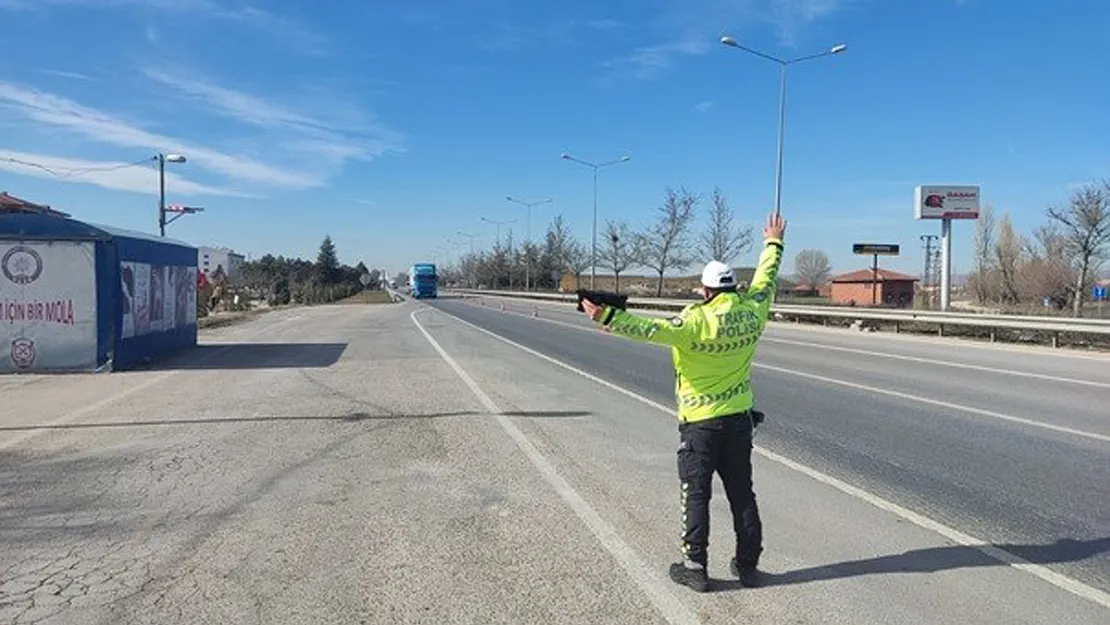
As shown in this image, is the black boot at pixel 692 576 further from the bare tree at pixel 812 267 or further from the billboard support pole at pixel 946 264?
the bare tree at pixel 812 267

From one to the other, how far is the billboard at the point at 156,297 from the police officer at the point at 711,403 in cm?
1419

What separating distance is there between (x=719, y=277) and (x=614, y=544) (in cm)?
183

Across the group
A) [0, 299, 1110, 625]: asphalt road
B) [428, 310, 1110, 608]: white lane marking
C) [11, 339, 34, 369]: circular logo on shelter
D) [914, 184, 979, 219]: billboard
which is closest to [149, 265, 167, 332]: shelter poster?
[11, 339, 34, 369]: circular logo on shelter

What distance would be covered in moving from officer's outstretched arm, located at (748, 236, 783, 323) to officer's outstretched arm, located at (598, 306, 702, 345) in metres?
0.45

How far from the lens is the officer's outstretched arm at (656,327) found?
4.71 metres

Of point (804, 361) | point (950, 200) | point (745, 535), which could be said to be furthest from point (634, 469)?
point (950, 200)

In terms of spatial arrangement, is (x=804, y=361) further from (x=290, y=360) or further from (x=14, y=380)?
(x=14, y=380)

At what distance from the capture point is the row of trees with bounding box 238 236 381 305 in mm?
74750

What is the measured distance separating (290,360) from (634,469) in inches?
491

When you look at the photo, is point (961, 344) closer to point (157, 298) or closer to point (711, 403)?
point (157, 298)

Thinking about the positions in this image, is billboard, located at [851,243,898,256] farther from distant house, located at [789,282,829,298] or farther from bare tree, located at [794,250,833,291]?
bare tree, located at [794,250,833,291]

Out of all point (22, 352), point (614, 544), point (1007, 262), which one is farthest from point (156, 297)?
point (1007, 262)

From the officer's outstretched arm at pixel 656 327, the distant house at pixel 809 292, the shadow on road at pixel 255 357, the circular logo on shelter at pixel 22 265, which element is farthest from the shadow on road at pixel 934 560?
the distant house at pixel 809 292

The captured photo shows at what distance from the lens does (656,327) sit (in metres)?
4.76
